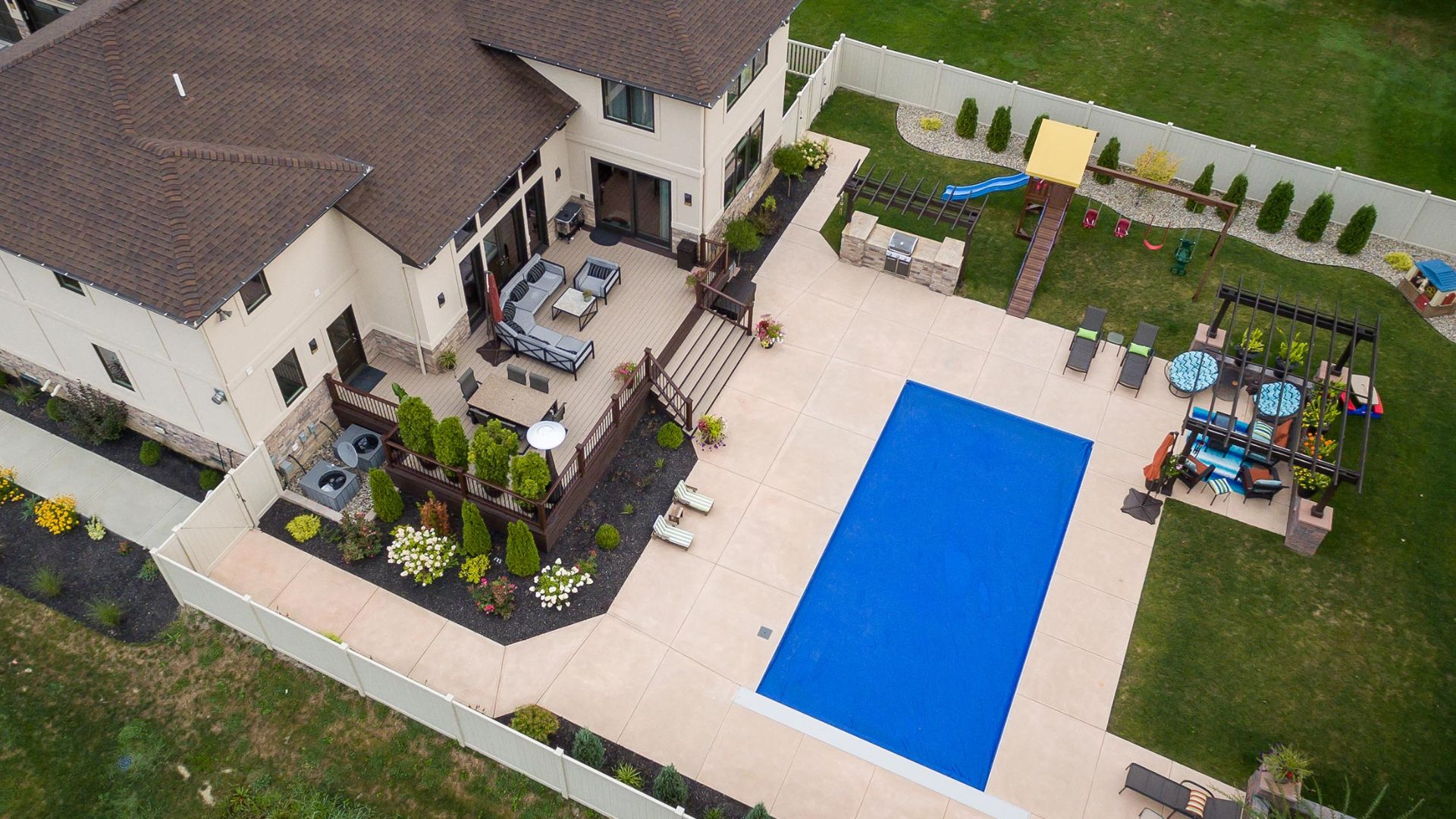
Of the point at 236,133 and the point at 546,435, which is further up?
the point at 236,133

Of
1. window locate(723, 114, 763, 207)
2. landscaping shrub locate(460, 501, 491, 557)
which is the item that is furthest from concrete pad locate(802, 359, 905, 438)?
landscaping shrub locate(460, 501, 491, 557)

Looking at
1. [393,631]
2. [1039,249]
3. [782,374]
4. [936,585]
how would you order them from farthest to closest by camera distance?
1. [1039,249]
2. [782,374]
3. [936,585]
4. [393,631]

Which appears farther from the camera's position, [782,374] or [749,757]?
[782,374]

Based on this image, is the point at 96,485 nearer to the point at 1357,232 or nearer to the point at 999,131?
the point at 999,131

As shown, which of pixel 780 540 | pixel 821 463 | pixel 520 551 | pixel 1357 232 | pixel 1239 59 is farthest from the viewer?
pixel 1239 59

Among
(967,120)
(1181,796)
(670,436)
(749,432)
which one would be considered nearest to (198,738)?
(670,436)

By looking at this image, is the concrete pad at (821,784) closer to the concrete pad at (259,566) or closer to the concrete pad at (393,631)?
the concrete pad at (393,631)
